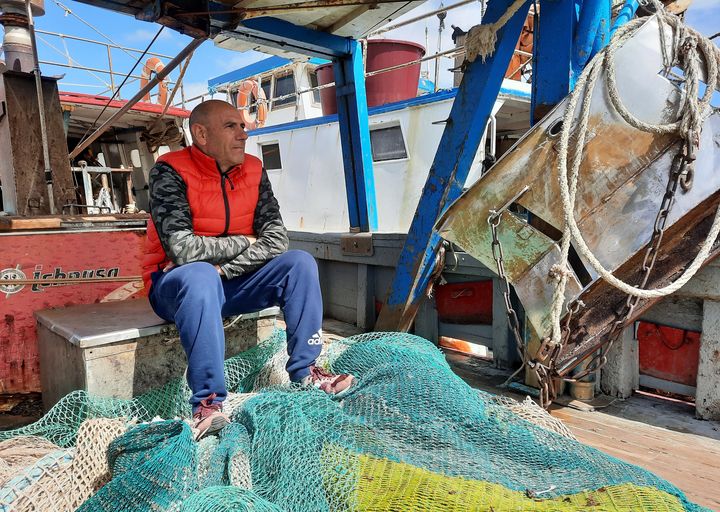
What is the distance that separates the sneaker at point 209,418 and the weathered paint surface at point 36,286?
5.76ft

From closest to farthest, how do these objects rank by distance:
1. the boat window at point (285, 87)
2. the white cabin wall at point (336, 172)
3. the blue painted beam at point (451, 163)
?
the blue painted beam at point (451, 163) < the white cabin wall at point (336, 172) < the boat window at point (285, 87)

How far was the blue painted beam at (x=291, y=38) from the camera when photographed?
4477 millimetres

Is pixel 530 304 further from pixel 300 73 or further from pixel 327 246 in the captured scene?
pixel 300 73

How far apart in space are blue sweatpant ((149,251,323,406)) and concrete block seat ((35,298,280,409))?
179mm

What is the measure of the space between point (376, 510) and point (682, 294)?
2472 millimetres

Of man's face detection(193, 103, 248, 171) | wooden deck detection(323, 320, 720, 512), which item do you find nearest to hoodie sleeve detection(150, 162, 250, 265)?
man's face detection(193, 103, 248, 171)

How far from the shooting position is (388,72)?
8.03 metres

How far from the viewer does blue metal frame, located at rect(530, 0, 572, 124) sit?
10.7 ft

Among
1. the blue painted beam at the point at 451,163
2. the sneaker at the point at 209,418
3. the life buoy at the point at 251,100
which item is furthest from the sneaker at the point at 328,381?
the life buoy at the point at 251,100

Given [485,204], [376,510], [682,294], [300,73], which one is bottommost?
[376,510]

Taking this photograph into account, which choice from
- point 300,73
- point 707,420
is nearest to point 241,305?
point 707,420

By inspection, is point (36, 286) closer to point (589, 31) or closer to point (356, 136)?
point (356, 136)

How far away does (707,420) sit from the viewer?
304cm

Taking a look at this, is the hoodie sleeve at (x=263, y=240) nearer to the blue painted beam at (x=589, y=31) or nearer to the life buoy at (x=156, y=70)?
the blue painted beam at (x=589, y=31)
